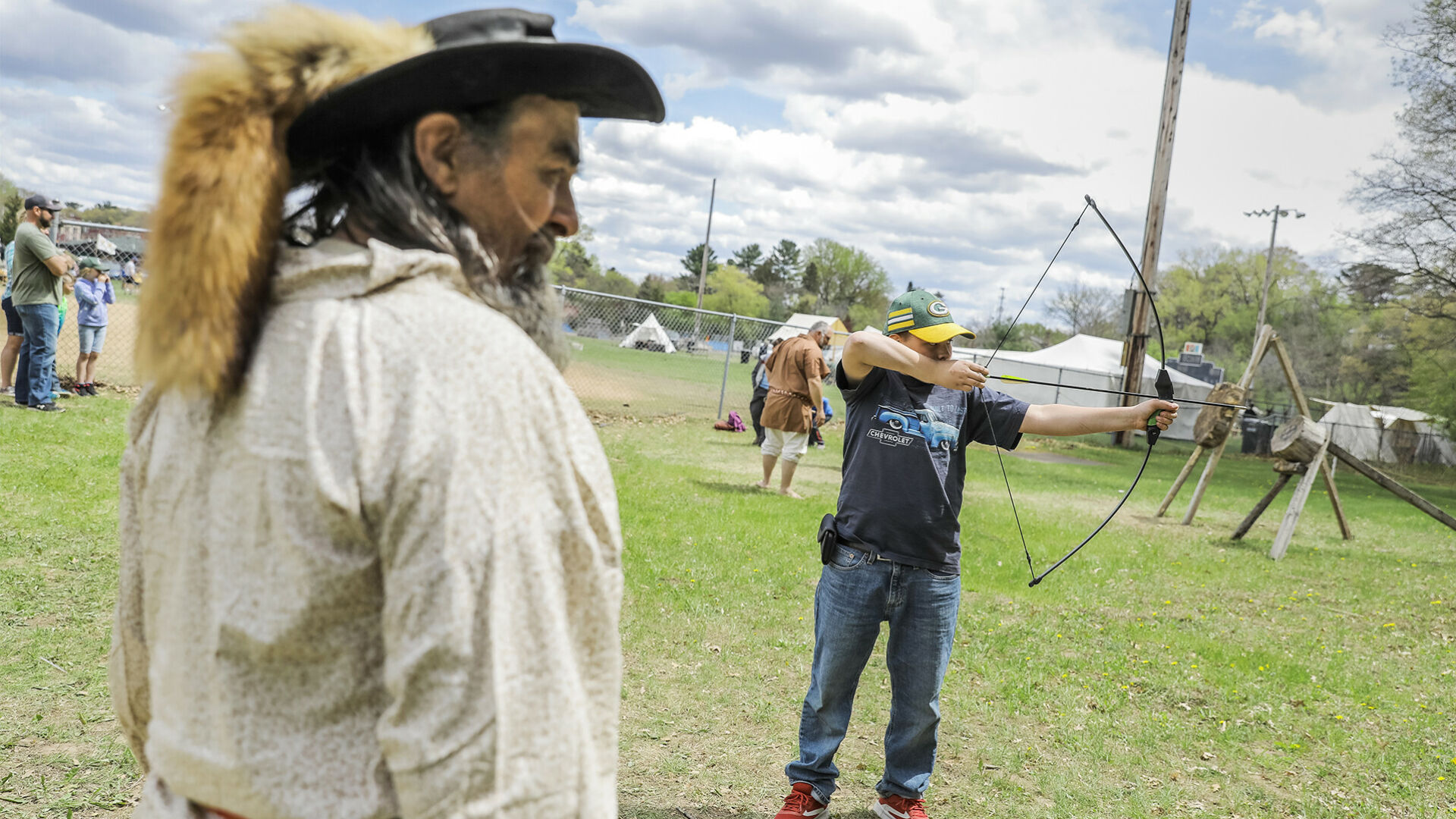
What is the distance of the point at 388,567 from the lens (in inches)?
33.1

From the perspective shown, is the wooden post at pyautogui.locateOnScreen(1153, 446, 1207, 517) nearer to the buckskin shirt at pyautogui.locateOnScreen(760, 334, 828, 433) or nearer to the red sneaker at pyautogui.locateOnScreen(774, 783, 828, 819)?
the buckskin shirt at pyautogui.locateOnScreen(760, 334, 828, 433)

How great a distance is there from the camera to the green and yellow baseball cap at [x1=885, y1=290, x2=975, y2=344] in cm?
316

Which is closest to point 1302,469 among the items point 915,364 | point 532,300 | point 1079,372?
point 915,364

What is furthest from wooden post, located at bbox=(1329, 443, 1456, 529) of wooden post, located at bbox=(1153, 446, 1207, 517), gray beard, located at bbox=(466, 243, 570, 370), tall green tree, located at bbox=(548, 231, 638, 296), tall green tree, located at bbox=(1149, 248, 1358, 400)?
tall green tree, located at bbox=(548, 231, 638, 296)

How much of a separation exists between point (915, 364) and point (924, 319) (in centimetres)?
20

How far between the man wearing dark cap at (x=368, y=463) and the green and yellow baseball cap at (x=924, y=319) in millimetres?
2282

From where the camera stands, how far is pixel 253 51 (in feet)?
3.06

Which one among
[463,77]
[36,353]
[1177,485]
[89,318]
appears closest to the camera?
[463,77]

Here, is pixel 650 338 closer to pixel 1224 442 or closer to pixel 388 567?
pixel 1224 442

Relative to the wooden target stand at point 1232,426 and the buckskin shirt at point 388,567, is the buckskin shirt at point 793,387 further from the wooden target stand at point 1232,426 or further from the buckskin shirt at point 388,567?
the buckskin shirt at point 388,567

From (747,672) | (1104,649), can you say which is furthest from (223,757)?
(1104,649)

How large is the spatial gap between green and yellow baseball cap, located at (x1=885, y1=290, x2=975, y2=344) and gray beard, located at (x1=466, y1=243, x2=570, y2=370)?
2.14 metres

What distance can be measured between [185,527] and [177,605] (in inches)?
3.3

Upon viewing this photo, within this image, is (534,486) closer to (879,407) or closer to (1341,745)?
(879,407)
